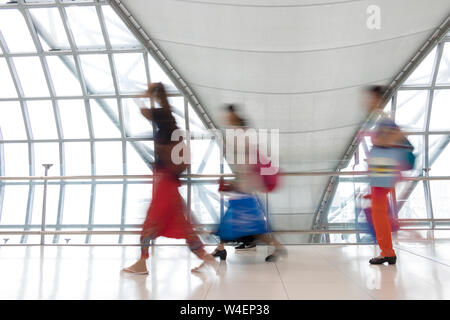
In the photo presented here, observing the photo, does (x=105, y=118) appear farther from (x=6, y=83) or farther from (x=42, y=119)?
(x=6, y=83)

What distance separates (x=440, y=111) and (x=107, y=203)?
13.4m

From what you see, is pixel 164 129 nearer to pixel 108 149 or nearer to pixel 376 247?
pixel 376 247

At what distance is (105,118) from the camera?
Answer: 15320mm

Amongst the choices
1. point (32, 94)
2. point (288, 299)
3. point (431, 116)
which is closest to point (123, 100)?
point (32, 94)

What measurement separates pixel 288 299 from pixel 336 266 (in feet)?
4.75

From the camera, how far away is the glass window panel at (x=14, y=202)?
5805 mm

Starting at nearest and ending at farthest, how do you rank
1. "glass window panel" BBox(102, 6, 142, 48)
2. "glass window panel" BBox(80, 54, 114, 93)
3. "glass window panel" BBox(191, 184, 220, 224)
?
"glass window panel" BBox(191, 184, 220, 224) → "glass window panel" BBox(102, 6, 142, 48) → "glass window panel" BBox(80, 54, 114, 93)

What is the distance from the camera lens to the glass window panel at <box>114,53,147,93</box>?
13.7 metres

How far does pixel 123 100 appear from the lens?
48.5 ft

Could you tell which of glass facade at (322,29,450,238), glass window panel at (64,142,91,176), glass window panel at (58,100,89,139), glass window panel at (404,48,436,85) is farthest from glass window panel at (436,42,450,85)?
glass window panel at (64,142,91,176)

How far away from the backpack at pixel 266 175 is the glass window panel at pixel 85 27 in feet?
34.9

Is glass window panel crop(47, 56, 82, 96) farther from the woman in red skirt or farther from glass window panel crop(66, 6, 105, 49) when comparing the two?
the woman in red skirt

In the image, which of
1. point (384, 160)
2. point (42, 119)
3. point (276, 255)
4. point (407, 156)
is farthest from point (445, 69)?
point (42, 119)

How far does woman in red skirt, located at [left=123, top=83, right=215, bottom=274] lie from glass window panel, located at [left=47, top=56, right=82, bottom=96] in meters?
12.2
